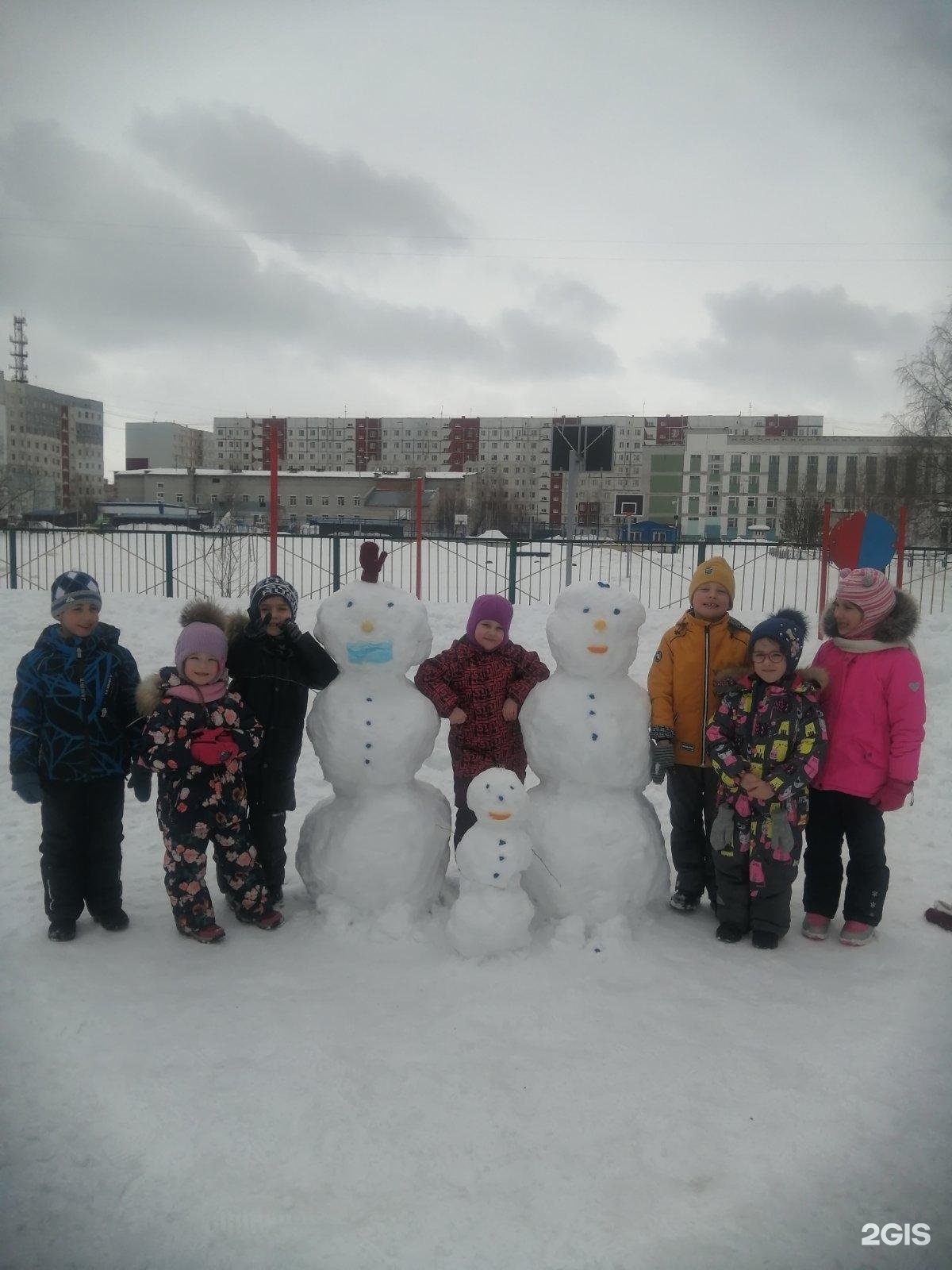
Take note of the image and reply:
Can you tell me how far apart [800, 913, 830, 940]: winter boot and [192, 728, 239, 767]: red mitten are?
2.56 metres

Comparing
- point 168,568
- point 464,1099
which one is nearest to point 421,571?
point 168,568

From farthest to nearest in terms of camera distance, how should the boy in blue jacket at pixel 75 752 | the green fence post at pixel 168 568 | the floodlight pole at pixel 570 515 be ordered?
the floodlight pole at pixel 570 515 → the green fence post at pixel 168 568 → the boy in blue jacket at pixel 75 752

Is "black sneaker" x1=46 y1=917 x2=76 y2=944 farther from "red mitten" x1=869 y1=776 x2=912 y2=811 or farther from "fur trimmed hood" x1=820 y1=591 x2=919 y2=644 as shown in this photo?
"fur trimmed hood" x1=820 y1=591 x2=919 y2=644

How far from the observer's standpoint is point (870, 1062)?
2.54 m

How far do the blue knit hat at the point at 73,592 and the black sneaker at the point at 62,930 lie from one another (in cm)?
125

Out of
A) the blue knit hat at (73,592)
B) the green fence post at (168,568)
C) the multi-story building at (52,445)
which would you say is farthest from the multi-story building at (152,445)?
the blue knit hat at (73,592)

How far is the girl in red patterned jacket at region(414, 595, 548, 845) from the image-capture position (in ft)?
11.4

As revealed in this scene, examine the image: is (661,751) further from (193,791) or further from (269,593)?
(193,791)

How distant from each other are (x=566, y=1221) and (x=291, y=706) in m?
2.16

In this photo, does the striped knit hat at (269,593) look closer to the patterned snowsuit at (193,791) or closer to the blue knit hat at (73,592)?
the patterned snowsuit at (193,791)

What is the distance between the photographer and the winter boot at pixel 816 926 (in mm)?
3357

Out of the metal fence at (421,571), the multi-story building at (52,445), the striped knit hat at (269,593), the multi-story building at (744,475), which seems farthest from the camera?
the multi-story building at (744,475)

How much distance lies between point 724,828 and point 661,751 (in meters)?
0.40

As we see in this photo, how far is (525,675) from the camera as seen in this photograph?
3.57 m
